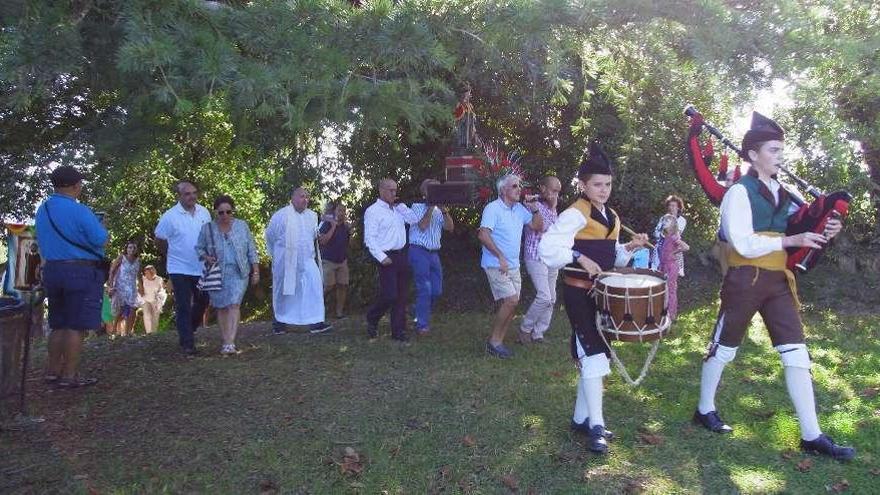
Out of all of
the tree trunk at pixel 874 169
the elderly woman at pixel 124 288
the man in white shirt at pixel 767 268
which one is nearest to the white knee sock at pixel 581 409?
the man in white shirt at pixel 767 268

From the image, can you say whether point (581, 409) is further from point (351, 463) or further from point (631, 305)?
point (351, 463)

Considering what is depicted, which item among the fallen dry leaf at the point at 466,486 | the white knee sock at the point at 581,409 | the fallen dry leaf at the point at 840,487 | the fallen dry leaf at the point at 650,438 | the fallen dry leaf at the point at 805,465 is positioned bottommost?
the fallen dry leaf at the point at 840,487

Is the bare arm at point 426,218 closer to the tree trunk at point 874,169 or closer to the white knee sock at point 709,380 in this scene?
the white knee sock at point 709,380

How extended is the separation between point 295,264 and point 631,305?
5.23 m

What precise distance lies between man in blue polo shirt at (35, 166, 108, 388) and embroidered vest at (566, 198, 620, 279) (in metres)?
4.01

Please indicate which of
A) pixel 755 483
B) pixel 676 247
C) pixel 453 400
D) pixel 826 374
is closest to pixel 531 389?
pixel 453 400

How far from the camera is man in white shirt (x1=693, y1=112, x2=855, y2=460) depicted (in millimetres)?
4797

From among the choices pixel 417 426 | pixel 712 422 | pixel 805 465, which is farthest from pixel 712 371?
pixel 417 426

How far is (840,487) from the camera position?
4.47m

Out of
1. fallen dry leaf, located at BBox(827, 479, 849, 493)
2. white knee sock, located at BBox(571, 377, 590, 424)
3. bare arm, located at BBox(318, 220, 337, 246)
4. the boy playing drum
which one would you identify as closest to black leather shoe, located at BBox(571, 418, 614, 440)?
white knee sock, located at BBox(571, 377, 590, 424)

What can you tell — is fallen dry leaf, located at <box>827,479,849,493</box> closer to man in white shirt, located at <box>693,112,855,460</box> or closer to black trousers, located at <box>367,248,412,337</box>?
man in white shirt, located at <box>693,112,855,460</box>

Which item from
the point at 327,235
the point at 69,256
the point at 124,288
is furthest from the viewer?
the point at 124,288

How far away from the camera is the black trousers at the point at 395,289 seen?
8.21 m

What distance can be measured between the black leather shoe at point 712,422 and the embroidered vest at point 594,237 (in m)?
1.48
